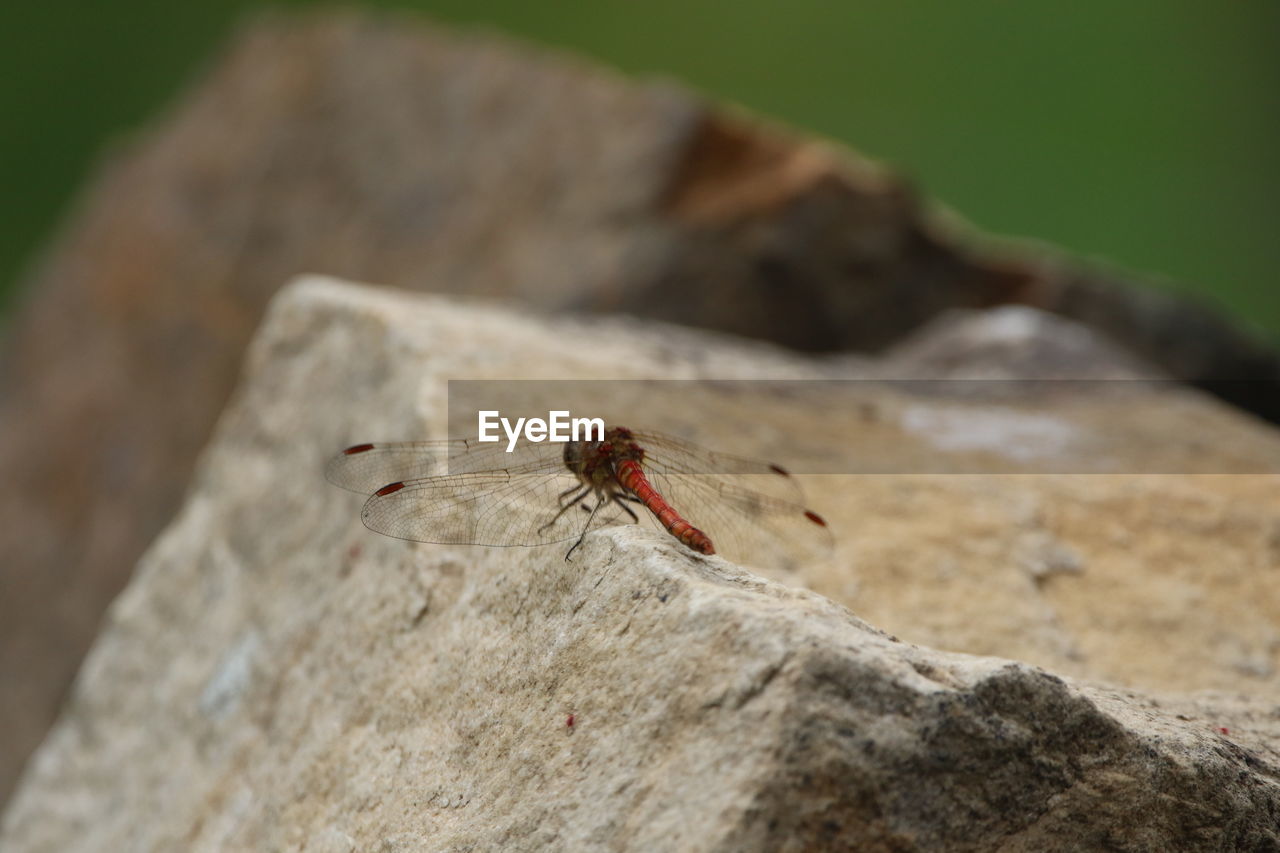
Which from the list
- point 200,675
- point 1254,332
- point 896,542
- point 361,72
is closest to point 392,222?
point 361,72

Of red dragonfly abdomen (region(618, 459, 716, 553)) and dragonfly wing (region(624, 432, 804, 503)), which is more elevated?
red dragonfly abdomen (region(618, 459, 716, 553))

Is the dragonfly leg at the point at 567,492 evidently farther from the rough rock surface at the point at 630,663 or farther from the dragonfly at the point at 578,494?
the rough rock surface at the point at 630,663

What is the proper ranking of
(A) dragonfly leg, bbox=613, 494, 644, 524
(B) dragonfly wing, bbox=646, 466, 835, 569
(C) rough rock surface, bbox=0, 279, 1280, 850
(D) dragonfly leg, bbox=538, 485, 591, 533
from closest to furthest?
1. (C) rough rock surface, bbox=0, 279, 1280, 850
2. (D) dragonfly leg, bbox=538, 485, 591, 533
3. (A) dragonfly leg, bbox=613, 494, 644, 524
4. (B) dragonfly wing, bbox=646, 466, 835, 569

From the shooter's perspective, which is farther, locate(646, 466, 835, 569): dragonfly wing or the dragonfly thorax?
locate(646, 466, 835, 569): dragonfly wing

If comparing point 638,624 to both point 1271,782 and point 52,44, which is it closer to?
point 1271,782

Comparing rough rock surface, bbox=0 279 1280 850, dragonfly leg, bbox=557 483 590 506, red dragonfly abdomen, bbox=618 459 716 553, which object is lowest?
rough rock surface, bbox=0 279 1280 850

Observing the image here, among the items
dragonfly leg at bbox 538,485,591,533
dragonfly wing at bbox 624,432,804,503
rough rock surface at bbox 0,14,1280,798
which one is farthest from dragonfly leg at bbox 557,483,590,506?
rough rock surface at bbox 0,14,1280,798

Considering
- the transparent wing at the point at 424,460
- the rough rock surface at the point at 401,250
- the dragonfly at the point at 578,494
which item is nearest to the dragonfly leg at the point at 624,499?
the dragonfly at the point at 578,494

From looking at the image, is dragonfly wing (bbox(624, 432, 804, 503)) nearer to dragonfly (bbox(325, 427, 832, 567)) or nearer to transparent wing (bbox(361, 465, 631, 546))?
dragonfly (bbox(325, 427, 832, 567))
